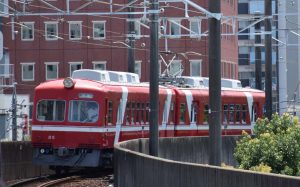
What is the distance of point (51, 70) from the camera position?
75.7m

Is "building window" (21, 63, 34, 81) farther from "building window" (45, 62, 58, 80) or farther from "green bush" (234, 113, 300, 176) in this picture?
"green bush" (234, 113, 300, 176)

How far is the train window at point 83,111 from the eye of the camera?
27344 millimetres

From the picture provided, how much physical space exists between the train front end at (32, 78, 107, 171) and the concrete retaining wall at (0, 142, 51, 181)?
98cm

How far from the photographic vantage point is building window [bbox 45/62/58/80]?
75.6 meters

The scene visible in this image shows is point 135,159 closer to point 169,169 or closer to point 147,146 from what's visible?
point 169,169

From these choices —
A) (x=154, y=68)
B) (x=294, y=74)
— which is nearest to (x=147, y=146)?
(x=154, y=68)

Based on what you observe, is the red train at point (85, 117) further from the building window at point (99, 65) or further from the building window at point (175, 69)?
the building window at point (99, 65)

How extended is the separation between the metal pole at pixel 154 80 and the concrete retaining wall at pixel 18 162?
6276mm

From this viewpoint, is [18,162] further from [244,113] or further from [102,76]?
[244,113]

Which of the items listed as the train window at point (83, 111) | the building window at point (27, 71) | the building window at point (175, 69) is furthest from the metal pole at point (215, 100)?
the building window at point (27, 71)

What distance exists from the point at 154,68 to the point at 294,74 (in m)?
64.5

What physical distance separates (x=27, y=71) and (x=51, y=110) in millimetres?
48301

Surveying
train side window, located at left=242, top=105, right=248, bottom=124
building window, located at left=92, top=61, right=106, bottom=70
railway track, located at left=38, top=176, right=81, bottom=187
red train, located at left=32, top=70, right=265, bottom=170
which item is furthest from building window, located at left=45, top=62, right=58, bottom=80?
railway track, located at left=38, top=176, right=81, bottom=187

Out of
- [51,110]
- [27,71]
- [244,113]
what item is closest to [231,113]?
[244,113]
